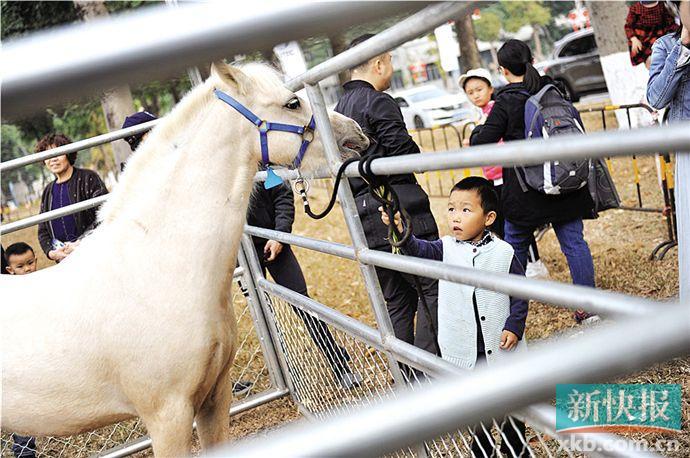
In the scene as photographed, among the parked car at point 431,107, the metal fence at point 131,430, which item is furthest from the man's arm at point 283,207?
the parked car at point 431,107

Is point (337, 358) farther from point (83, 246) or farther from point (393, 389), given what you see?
point (83, 246)

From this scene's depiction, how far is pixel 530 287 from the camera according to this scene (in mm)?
1406

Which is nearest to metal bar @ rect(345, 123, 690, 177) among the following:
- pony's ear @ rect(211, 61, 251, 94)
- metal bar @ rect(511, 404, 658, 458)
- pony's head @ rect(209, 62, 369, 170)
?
metal bar @ rect(511, 404, 658, 458)

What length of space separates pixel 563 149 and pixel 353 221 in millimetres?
1191

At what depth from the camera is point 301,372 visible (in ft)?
14.0

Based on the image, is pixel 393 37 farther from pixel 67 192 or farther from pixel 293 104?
pixel 67 192

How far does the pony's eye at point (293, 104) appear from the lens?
2.89 metres

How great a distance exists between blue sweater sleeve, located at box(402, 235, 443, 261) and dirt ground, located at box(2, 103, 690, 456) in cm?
86

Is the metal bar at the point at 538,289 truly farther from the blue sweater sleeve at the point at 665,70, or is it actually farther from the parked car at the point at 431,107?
the parked car at the point at 431,107

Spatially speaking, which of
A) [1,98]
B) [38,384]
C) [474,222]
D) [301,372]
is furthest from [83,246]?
[1,98]

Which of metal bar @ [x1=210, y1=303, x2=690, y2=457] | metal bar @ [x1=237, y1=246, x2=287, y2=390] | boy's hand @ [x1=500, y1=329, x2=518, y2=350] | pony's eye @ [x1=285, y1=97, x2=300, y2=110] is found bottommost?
metal bar @ [x1=237, y1=246, x2=287, y2=390]

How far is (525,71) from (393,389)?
268 cm

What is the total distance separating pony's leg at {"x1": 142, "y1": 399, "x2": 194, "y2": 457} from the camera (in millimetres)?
2684

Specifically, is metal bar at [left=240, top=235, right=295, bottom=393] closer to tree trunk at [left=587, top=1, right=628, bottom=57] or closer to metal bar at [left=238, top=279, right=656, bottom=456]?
metal bar at [left=238, top=279, right=656, bottom=456]
